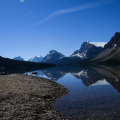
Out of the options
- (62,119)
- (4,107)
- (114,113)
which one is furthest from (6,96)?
(114,113)

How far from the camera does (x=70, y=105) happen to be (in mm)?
26109

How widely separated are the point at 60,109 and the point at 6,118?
8372 millimetres

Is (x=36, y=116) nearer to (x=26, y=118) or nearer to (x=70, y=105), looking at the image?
(x=26, y=118)

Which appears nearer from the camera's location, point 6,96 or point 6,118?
point 6,118

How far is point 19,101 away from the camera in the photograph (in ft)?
85.6

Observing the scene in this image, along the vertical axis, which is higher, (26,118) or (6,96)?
(6,96)

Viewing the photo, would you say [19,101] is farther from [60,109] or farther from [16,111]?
[60,109]

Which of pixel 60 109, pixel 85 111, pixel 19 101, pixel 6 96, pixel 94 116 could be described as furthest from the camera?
pixel 6 96

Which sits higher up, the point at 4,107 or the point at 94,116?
the point at 4,107

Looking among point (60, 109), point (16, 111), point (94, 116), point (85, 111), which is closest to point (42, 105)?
point (60, 109)

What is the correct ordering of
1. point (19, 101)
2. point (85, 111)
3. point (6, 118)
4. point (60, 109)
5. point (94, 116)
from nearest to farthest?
1. point (6, 118)
2. point (94, 116)
3. point (85, 111)
4. point (60, 109)
5. point (19, 101)

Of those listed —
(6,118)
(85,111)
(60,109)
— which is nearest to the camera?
(6,118)

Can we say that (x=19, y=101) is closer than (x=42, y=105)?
No

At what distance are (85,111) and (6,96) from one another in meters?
15.0
